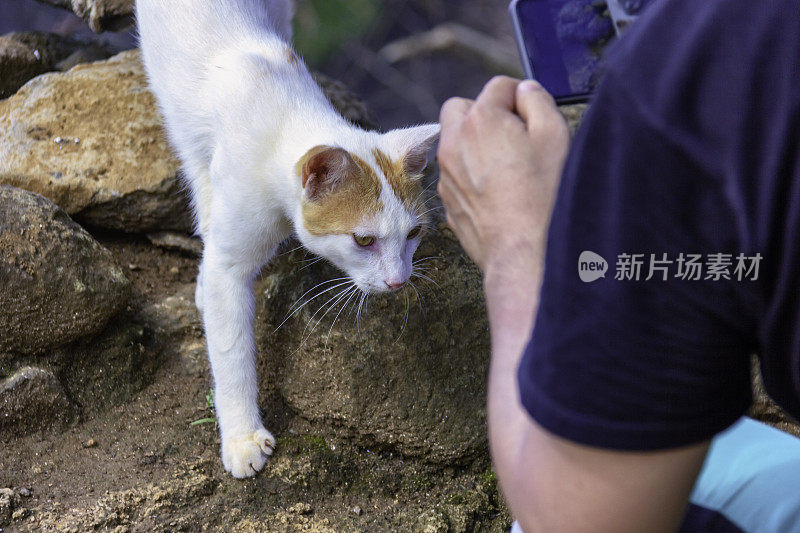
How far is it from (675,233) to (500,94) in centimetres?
39

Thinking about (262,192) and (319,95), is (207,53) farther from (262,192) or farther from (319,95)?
(262,192)

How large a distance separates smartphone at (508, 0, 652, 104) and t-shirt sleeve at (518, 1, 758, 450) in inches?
38.3

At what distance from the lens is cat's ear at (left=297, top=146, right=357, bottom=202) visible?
1502 millimetres

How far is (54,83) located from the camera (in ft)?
7.73

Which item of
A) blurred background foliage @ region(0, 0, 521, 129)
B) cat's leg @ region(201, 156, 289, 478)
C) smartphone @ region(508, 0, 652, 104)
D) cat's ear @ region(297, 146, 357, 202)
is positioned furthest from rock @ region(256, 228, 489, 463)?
blurred background foliage @ region(0, 0, 521, 129)

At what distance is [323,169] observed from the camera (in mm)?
1558

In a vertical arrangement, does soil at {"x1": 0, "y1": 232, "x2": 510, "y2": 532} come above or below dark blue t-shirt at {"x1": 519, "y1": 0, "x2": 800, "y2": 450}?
below

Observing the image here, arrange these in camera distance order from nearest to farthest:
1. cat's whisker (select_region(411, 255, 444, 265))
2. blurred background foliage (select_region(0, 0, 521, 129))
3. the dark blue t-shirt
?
1. the dark blue t-shirt
2. cat's whisker (select_region(411, 255, 444, 265))
3. blurred background foliage (select_region(0, 0, 521, 129))

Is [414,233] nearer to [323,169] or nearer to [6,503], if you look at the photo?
[323,169]

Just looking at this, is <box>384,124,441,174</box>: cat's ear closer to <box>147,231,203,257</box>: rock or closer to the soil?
the soil

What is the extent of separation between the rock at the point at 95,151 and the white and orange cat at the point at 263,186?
0.24 metres

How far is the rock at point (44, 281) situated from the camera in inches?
65.6

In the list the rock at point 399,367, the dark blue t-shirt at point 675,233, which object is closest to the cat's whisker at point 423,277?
the rock at point 399,367

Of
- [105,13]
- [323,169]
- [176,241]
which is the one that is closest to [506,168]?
[323,169]
